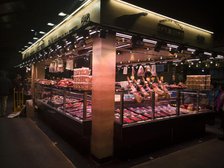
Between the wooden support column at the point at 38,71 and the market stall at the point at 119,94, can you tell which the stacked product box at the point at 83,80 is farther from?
the wooden support column at the point at 38,71

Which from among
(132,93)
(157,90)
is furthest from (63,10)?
(157,90)

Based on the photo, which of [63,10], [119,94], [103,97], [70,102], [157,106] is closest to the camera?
[103,97]

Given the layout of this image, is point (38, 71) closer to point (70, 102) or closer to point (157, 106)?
point (70, 102)

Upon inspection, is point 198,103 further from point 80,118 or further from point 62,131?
point 62,131

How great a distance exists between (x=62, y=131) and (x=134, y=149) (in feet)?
7.90

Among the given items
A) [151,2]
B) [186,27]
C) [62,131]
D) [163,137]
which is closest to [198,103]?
[163,137]

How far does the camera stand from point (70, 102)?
529cm

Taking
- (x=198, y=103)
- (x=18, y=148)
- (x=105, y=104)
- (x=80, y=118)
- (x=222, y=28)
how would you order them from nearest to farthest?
(x=105, y=104)
(x=80, y=118)
(x=18, y=148)
(x=198, y=103)
(x=222, y=28)

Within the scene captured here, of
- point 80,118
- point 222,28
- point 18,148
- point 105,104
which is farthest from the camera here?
point 222,28

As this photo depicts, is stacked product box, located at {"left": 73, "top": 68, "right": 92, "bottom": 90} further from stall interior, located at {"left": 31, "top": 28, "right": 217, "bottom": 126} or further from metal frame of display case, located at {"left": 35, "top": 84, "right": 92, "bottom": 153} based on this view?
metal frame of display case, located at {"left": 35, "top": 84, "right": 92, "bottom": 153}

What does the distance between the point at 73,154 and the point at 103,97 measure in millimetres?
1659

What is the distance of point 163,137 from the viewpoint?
512cm

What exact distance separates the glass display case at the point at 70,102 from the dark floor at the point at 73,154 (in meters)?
0.89

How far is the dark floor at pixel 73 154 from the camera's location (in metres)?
4.10
